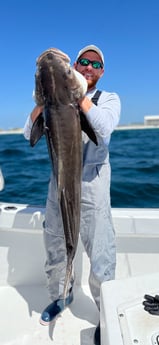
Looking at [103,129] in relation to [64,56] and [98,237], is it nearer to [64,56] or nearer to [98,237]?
[64,56]

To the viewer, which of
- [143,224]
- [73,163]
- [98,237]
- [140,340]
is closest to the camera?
[140,340]

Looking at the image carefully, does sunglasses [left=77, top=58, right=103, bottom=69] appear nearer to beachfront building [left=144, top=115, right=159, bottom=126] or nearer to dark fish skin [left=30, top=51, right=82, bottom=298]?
dark fish skin [left=30, top=51, right=82, bottom=298]

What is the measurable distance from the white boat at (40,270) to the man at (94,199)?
31 centimetres

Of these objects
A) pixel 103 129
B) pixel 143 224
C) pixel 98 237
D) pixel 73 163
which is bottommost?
pixel 143 224

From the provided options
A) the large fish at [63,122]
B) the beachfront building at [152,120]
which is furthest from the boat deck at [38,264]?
the beachfront building at [152,120]

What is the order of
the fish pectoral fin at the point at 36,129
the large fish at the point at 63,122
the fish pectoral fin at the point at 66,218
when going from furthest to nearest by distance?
the fish pectoral fin at the point at 66,218, the fish pectoral fin at the point at 36,129, the large fish at the point at 63,122

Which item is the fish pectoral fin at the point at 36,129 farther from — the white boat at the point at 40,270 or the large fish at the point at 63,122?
the white boat at the point at 40,270

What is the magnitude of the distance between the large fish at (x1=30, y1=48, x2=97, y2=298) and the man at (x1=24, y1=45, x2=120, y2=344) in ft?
0.38

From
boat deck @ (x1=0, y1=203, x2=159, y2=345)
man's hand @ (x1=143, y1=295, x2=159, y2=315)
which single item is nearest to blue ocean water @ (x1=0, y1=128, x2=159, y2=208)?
boat deck @ (x1=0, y1=203, x2=159, y2=345)

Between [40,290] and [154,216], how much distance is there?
4.65ft

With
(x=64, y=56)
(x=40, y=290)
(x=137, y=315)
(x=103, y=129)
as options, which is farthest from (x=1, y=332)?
(x=64, y=56)

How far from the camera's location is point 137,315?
1842 mm

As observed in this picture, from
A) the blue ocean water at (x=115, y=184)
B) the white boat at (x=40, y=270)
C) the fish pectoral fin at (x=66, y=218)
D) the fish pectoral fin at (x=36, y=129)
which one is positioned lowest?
the blue ocean water at (x=115, y=184)

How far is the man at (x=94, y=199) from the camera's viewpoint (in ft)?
7.84
